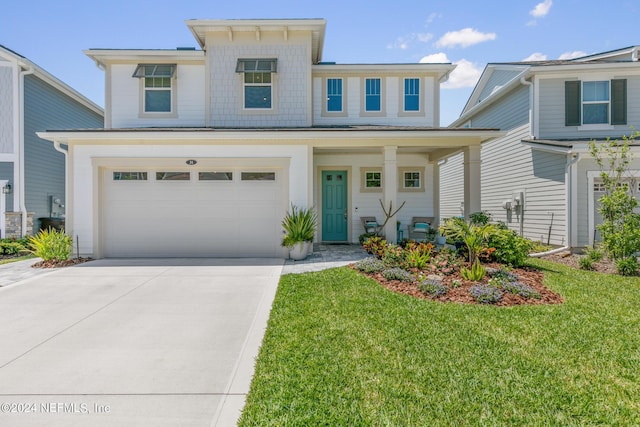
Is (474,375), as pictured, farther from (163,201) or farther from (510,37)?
(510,37)

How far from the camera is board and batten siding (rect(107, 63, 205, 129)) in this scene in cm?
1097

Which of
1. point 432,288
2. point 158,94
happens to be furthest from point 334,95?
point 432,288

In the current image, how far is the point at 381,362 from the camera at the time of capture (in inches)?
126

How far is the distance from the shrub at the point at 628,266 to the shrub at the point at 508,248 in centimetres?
175

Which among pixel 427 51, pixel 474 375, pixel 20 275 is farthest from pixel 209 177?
pixel 427 51

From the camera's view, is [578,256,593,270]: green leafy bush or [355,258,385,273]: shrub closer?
[355,258,385,273]: shrub

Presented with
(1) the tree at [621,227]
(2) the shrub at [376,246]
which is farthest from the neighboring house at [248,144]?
(1) the tree at [621,227]

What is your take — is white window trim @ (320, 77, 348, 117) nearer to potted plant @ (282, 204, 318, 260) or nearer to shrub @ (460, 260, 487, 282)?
potted plant @ (282, 204, 318, 260)

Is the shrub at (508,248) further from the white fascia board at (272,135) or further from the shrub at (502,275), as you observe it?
the white fascia board at (272,135)

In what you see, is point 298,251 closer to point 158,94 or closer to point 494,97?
point 158,94

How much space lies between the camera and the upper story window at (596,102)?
422 inches

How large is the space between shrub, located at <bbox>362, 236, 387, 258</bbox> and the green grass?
122 inches

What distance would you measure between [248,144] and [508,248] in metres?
6.65

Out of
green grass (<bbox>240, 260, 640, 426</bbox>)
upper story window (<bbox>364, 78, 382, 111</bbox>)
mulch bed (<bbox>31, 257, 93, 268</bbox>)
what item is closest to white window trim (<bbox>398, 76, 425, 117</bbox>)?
upper story window (<bbox>364, 78, 382, 111</bbox>)
